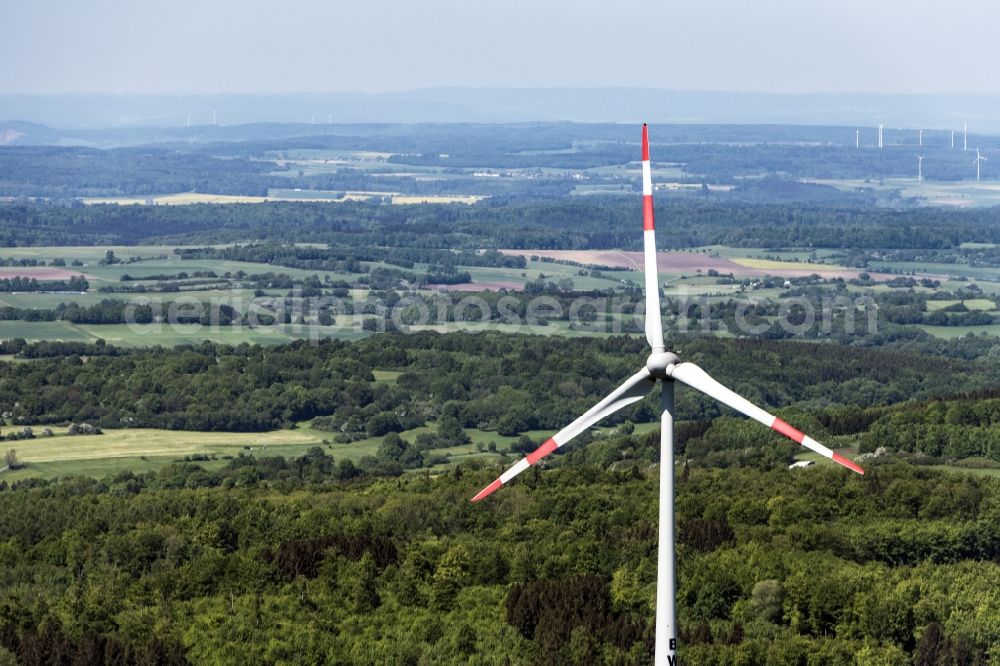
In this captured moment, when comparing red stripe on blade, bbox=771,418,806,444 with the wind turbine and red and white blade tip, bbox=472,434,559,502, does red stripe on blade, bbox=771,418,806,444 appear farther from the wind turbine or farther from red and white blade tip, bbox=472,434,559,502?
red and white blade tip, bbox=472,434,559,502

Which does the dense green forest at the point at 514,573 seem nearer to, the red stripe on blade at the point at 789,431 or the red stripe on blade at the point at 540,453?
the red stripe on blade at the point at 540,453

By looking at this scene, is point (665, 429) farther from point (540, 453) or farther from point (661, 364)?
point (540, 453)

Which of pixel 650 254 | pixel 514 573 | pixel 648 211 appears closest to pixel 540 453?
pixel 648 211

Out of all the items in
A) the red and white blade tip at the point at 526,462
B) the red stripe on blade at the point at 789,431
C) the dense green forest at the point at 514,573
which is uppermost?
the red stripe on blade at the point at 789,431

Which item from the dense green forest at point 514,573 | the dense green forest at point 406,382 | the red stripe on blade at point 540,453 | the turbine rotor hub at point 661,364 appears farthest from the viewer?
the dense green forest at point 406,382

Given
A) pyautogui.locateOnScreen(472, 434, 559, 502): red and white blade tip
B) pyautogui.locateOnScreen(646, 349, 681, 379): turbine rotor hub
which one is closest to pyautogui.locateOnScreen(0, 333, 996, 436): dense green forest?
pyautogui.locateOnScreen(472, 434, 559, 502): red and white blade tip

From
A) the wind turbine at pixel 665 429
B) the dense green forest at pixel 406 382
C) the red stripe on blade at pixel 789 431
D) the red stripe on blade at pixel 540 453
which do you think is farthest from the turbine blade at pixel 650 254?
the dense green forest at pixel 406 382

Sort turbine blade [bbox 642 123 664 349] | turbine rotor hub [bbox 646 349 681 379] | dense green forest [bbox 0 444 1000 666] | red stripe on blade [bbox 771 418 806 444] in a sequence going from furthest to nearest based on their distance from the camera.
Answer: dense green forest [bbox 0 444 1000 666], turbine blade [bbox 642 123 664 349], turbine rotor hub [bbox 646 349 681 379], red stripe on blade [bbox 771 418 806 444]

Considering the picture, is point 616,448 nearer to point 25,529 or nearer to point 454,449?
point 454,449
